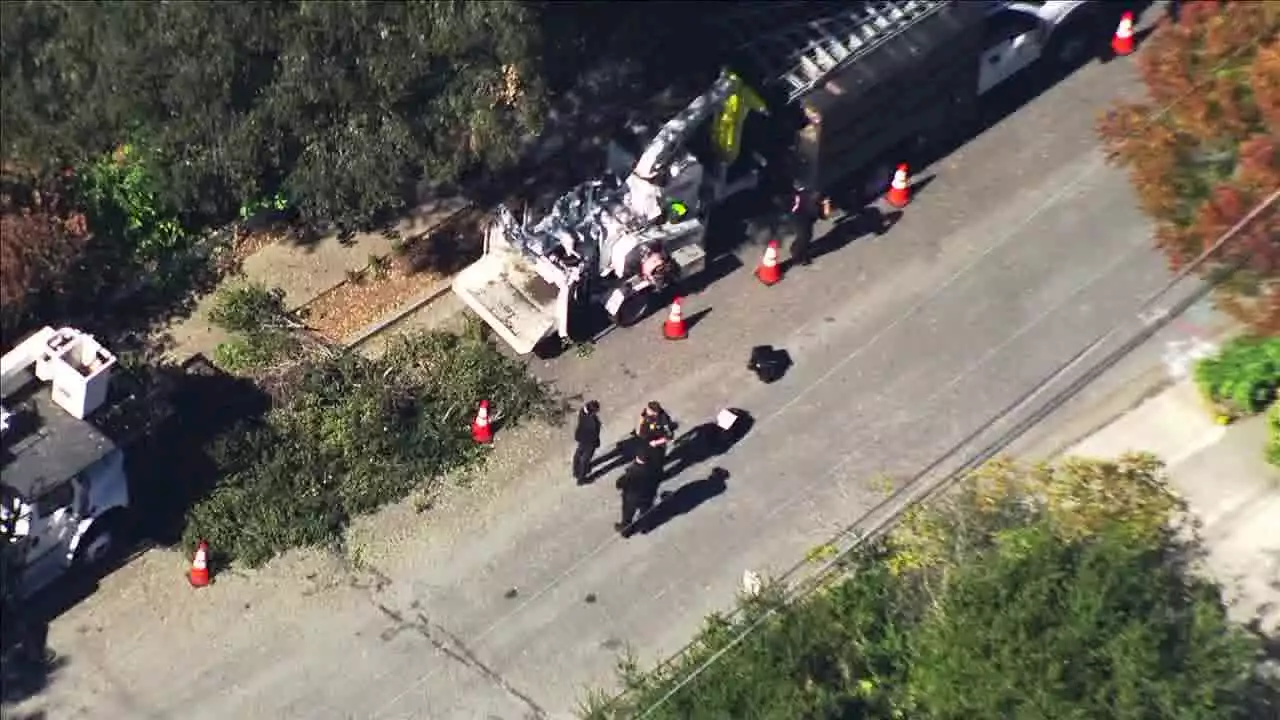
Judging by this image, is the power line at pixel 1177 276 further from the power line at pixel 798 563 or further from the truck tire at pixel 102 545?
the truck tire at pixel 102 545

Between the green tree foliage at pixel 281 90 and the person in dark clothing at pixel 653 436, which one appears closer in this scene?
the green tree foliage at pixel 281 90

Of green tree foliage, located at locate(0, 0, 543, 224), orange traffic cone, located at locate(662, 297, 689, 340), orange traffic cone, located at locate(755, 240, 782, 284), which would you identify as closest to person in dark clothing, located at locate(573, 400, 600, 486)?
orange traffic cone, located at locate(662, 297, 689, 340)

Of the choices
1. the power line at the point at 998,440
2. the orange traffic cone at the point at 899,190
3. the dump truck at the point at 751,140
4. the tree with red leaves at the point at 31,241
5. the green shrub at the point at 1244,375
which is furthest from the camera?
the orange traffic cone at the point at 899,190

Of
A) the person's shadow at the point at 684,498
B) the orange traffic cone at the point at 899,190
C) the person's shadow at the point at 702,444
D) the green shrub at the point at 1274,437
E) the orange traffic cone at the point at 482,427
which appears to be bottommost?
the green shrub at the point at 1274,437

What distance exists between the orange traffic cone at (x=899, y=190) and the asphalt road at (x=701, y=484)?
17 cm

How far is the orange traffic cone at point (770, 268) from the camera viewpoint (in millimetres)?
22062

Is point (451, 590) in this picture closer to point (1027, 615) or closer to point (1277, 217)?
point (1027, 615)

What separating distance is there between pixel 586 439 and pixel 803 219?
450 centimetres

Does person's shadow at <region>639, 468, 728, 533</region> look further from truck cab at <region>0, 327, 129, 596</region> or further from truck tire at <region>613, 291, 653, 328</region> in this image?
truck cab at <region>0, 327, 129, 596</region>

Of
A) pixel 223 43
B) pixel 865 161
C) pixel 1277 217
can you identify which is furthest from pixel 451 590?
pixel 1277 217

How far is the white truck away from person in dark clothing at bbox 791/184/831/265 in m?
8.30

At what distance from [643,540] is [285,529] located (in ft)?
12.6

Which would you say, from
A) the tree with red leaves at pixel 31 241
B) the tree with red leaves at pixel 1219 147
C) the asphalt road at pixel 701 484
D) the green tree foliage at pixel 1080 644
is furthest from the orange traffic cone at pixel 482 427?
the tree with red leaves at pixel 1219 147

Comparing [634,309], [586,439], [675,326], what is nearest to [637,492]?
[586,439]
